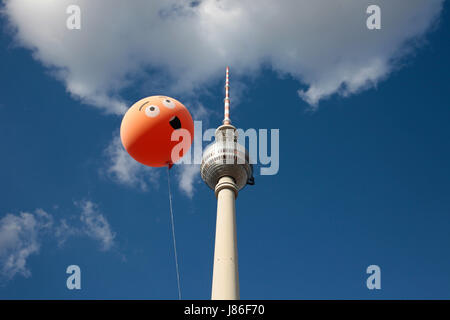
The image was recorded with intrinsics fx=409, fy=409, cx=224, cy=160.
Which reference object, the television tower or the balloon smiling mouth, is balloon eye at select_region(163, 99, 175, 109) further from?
→ the television tower

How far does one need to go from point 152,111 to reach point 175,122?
106cm

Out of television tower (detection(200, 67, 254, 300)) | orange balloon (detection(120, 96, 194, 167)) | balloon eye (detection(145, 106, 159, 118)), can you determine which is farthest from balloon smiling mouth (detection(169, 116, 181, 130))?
television tower (detection(200, 67, 254, 300))

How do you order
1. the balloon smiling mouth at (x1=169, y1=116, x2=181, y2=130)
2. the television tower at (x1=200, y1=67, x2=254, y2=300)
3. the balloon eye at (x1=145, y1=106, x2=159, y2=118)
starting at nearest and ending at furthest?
the balloon eye at (x1=145, y1=106, x2=159, y2=118) → the balloon smiling mouth at (x1=169, y1=116, x2=181, y2=130) → the television tower at (x1=200, y1=67, x2=254, y2=300)

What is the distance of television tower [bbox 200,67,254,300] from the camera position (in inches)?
959

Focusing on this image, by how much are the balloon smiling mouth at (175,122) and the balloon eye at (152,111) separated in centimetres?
69

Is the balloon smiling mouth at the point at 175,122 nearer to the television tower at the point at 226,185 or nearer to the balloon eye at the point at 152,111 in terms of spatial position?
the balloon eye at the point at 152,111

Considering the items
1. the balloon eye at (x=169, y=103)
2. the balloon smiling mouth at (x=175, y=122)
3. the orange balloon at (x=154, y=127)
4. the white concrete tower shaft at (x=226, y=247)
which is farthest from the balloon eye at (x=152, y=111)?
the white concrete tower shaft at (x=226, y=247)

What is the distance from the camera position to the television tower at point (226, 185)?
24359mm

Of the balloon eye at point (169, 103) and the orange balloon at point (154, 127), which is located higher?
the balloon eye at point (169, 103)

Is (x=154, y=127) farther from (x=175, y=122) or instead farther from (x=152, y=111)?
(x=175, y=122)
